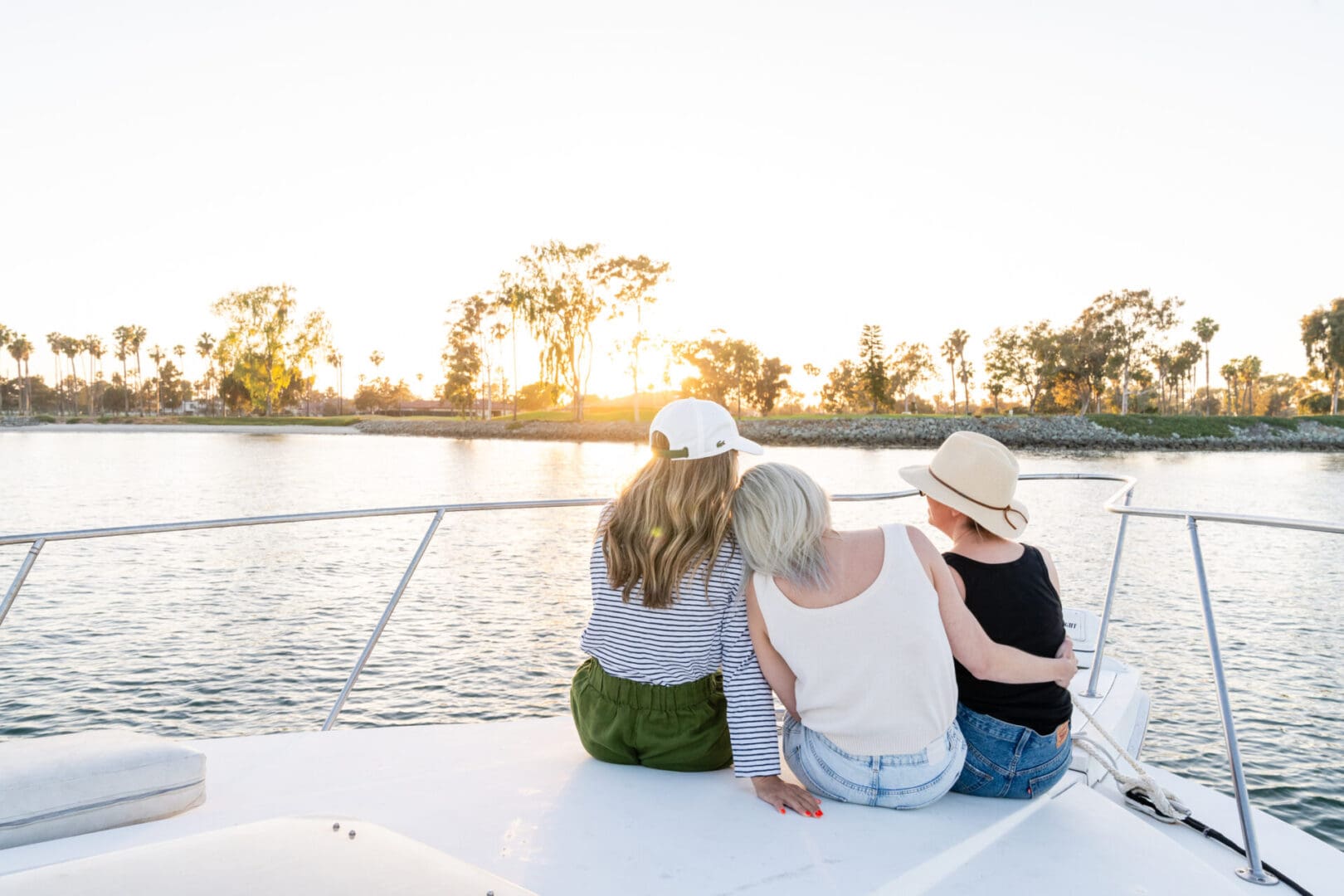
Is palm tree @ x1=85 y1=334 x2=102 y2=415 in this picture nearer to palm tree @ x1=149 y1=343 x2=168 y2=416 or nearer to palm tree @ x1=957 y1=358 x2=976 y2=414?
palm tree @ x1=149 y1=343 x2=168 y2=416

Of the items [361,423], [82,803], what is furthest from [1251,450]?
[361,423]

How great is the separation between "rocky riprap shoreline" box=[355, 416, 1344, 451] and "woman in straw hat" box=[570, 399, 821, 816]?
4795 centimetres

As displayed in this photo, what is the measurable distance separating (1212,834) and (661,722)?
1.39 meters

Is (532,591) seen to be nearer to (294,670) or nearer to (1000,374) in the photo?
(294,670)

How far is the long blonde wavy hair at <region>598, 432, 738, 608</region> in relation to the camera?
200cm

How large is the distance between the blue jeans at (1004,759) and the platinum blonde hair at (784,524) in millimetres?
595

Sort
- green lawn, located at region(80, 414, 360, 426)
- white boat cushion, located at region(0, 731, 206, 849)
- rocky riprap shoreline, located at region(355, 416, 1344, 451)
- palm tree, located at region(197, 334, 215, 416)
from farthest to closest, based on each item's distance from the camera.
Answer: palm tree, located at region(197, 334, 215, 416), green lawn, located at region(80, 414, 360, 426), rocky riprap shoreline, located at region(355, 416, 1344, 451), white boat cushion, located at region(0, 731, 206, 849)

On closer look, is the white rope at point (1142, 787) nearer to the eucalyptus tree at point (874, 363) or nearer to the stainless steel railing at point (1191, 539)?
the stainless steel railing at point (1191, 539)

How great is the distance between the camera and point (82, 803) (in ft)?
5.38

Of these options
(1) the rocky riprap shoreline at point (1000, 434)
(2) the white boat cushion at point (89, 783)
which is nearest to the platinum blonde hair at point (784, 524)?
(2) the white boat cushion at point (89, 783)

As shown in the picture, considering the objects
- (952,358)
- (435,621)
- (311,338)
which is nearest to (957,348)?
(952,358)

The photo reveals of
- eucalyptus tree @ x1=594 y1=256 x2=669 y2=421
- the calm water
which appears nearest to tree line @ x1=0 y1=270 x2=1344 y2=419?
eucalyptus tree @ x1=594 y1=256 x2=669 y2=421

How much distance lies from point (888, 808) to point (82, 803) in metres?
1.66

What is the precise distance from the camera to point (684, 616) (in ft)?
6.75
